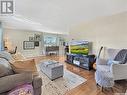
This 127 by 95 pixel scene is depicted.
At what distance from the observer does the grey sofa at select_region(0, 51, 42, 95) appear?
1.66 meters

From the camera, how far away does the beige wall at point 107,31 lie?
405 centimetres

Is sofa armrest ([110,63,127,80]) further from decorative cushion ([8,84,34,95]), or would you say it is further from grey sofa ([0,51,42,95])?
decorative cushion ([8,84,34,95])

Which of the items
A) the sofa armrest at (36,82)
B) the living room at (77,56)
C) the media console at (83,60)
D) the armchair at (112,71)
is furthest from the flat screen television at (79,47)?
the sofa armrest at (36,82)

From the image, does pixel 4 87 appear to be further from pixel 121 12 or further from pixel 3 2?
pixel 121 12

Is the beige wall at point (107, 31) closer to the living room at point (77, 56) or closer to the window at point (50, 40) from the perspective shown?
the living room at point (77, 56)

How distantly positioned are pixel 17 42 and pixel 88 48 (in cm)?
598

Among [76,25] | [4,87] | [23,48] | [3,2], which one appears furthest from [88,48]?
[23,48]

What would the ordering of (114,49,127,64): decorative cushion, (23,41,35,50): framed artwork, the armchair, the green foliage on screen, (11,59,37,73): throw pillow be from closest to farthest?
(11,59,37,73): throw pillow
the armchair
(114,49,127,64): decorative cushion
the green foliage on screen
(23,41,35,50): framed artwork

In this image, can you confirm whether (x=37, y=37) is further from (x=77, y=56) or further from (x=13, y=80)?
(x=13, y=80)

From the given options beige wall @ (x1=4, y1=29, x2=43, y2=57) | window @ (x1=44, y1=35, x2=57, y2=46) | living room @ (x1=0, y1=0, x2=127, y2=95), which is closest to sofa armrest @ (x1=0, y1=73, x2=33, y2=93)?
living room @ (x1=0, y1=0, x2=127, y2=95)

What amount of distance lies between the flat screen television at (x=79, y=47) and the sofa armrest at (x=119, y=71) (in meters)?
2.26

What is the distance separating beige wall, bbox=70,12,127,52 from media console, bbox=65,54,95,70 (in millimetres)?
497

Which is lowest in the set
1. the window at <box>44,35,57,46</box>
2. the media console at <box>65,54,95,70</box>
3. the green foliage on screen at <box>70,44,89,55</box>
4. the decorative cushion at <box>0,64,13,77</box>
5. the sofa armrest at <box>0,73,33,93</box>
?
the media console at <box>65,54,95,70</box>

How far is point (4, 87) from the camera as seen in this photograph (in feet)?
5.39
